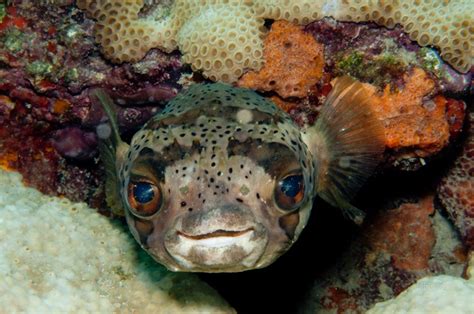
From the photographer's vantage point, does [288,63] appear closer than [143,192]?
No

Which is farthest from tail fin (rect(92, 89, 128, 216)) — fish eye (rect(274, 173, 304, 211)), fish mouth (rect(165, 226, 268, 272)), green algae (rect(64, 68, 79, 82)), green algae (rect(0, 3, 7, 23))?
fish eye (rect(274, 173, 304, 211))

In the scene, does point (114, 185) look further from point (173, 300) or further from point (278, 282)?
point (278, 282)

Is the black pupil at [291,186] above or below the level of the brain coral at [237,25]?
below

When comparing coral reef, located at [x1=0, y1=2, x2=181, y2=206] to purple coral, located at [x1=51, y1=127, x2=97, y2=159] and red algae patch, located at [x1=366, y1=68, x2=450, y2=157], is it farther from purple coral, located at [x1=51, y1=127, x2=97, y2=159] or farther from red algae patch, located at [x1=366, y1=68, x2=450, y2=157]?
red algae patch, located at [x1=366, y1=68, x2=450, y2=157]

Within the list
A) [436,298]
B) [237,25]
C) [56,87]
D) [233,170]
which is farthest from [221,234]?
[56,87]

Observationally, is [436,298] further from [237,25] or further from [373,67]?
[237,25]

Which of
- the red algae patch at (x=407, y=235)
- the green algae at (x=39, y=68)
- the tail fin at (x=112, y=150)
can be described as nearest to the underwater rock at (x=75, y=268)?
the tail fin at (x=112, y=150)

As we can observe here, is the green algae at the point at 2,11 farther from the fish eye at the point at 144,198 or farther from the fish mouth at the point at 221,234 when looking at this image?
the fish mouth at the point at 221,234
